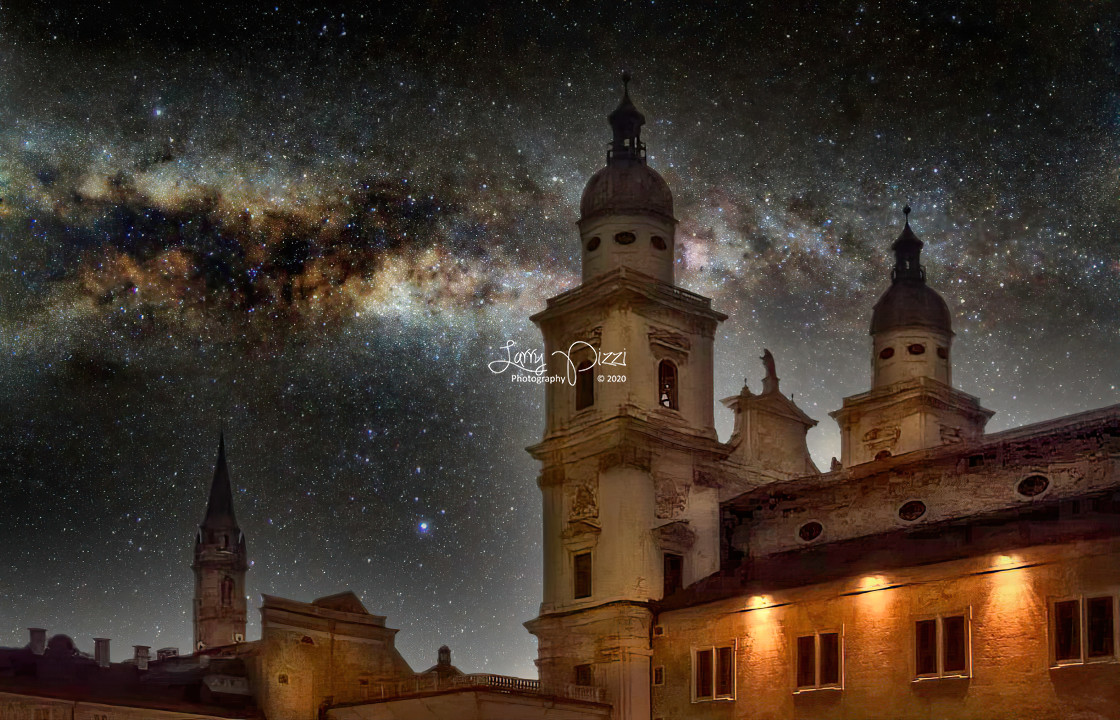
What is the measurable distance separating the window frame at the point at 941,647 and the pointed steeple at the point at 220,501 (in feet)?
216

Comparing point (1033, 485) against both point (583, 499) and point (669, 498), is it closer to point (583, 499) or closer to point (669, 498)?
point (669, 498)

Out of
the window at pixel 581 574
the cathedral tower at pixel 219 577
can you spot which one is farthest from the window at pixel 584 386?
the cathedral tower at pixel 219 577

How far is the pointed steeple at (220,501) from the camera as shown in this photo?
323ft

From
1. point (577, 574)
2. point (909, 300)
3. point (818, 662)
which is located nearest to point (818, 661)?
point (818, 662)

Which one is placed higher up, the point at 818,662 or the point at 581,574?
the point at 581,574

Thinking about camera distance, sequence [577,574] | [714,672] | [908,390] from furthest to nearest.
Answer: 1. [908,390]
2. [577,574]
3. [714,672]

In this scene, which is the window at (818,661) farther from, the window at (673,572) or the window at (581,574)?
the window at (581,574)

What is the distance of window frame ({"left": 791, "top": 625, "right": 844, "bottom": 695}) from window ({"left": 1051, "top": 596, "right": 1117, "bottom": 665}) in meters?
7.23

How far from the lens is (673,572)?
176 ft

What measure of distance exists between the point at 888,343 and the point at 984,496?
54.9ft

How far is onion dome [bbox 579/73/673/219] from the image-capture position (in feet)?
186

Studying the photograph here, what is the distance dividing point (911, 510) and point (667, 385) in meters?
10.8

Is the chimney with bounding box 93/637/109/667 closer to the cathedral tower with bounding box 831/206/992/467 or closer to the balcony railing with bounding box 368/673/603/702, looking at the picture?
the balcony railing with bounding box 368/673/603/702

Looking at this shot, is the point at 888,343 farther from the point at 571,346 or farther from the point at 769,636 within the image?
the point at 769,636
